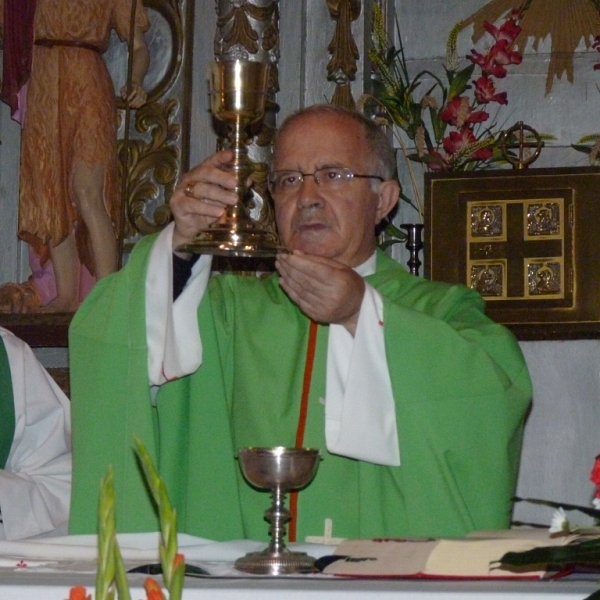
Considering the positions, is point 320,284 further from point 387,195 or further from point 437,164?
point 437,164

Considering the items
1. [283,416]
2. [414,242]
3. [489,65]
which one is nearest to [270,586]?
[283,416]

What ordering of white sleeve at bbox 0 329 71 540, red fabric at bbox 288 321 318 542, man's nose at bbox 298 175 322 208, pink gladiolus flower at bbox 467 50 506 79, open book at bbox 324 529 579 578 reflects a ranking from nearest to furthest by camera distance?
open book at bbox 324 529 579 578
red fabric at bbox 288 321 318 542
man's nose at bbox 298 175 322 208
white sleeve at bbox 0 329 71 540
pink gladiolus flower at bbox 467 50 506 79

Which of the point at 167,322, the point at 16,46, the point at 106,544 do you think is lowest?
the point at 106,544

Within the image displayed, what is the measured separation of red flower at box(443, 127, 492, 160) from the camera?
5844mm

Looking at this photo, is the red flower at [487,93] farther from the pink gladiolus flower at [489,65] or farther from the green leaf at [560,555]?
the green leaf at [560,555]

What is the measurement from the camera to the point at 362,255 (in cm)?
448

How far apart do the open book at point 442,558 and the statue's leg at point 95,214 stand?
134 inches

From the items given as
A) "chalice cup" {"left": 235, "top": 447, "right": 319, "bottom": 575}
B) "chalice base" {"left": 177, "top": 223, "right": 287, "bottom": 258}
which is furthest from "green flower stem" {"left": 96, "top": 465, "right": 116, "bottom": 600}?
"chalice base" {"left": 177, "top": 223, "right": 287, "bottom": 258}

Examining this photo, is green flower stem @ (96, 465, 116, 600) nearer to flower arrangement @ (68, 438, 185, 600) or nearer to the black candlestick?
flower arrangement @ (68, 438, 185, 600)

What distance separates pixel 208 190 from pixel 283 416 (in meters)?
0.91

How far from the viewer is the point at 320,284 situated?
3.57 metres

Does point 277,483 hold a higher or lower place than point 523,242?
lower

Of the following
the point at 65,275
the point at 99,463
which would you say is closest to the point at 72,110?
the point at 65,275

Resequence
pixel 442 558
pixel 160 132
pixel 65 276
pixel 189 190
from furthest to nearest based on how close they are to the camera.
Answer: pixel 160 132 → pixel 65 276 → pixel 189 190 → pixel 442 558
